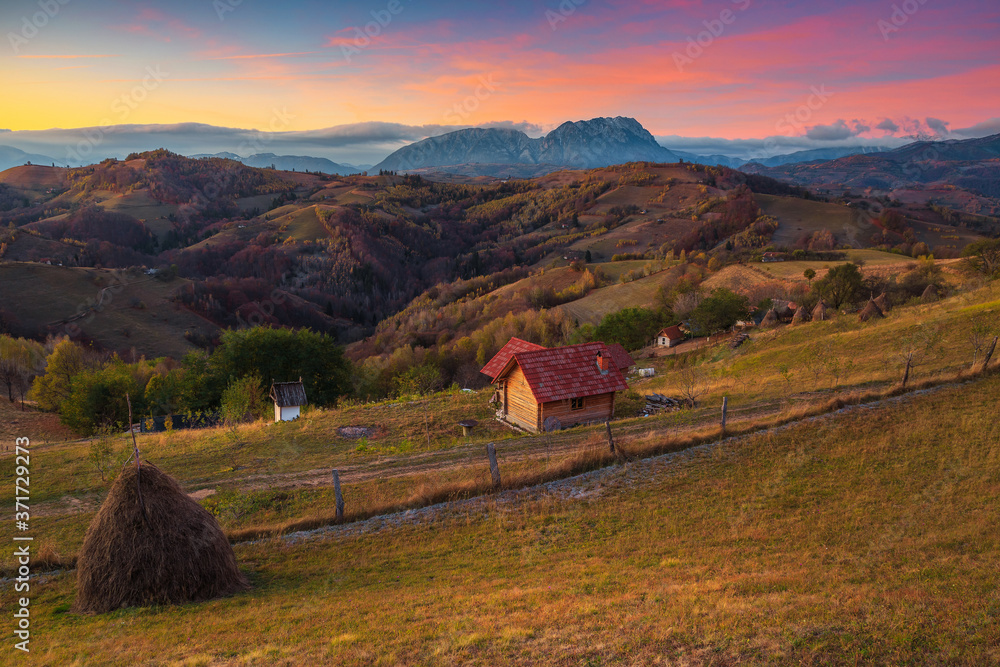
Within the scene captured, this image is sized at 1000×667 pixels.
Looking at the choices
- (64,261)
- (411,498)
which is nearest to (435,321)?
(411,498)

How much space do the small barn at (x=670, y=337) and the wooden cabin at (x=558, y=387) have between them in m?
30.2

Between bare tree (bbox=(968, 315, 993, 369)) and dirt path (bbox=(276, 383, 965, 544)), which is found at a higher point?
bare tree (bbox=(968, 315, 993, 369))

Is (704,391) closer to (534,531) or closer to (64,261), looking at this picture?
(534,531)

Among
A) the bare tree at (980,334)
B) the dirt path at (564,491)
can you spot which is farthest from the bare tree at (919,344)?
the dirt path at (564,491)

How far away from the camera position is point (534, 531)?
12.1 meters

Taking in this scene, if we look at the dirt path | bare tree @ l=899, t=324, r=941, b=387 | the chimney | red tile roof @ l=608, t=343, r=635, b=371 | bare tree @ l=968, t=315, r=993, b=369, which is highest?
bare tree @ l=968, t=315, r=993, b=369

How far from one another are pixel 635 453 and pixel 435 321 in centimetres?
6689

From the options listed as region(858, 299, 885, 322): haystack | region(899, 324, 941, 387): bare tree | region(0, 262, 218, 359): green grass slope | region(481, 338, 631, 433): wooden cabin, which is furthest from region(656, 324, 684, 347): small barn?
region(0, 262, 218, 359): green grass slope

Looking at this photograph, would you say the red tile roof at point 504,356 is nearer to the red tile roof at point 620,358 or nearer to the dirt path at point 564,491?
the red tile roof at point 620,358

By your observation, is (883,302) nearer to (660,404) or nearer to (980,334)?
(980,334)

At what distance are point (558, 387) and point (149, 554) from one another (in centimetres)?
2007

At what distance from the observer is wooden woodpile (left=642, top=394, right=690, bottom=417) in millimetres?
28333

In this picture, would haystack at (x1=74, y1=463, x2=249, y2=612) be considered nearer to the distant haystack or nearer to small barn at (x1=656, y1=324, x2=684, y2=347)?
the distant haystack

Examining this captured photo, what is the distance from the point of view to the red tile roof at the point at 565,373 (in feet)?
87.4
